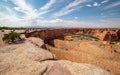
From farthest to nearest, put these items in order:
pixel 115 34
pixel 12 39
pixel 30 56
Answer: pixel 115 34, pixel 12 39, pixel 30 56

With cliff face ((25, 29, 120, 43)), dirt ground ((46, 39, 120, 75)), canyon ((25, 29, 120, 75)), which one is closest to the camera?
dirt ground ((46, 39, 120, 75))

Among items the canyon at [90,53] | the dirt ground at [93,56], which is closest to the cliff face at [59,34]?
the canyon at [90,53]

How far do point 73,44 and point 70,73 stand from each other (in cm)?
1808

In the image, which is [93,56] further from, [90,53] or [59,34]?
[59,34]

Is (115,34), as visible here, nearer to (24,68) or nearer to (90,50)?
(90,50)

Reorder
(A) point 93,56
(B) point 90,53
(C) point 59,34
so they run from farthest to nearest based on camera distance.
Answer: (C) point 59,34 → (B) point 90,53 → (A) point 93,56

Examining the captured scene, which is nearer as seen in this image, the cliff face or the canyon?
the canyon

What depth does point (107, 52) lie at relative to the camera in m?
18.6

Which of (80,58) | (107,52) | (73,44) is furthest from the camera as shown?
(73,44)

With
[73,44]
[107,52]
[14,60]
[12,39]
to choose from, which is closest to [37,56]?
[14,60]

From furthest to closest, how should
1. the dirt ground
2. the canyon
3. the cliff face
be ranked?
the cliff face, the canyon, the dirt ground

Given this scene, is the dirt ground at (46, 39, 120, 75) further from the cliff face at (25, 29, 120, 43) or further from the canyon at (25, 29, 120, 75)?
the cliff face at (25, 29, 120, 43)

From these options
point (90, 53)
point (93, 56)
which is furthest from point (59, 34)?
point (93, 56)

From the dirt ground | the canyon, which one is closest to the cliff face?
the canyon
